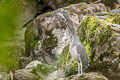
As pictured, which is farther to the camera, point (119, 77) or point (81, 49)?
point (119, 77)

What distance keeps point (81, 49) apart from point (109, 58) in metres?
1.02

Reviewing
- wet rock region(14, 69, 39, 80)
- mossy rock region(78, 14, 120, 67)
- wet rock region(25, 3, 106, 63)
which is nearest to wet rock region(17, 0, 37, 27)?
mossy rock region(78, 14, 120, 67)

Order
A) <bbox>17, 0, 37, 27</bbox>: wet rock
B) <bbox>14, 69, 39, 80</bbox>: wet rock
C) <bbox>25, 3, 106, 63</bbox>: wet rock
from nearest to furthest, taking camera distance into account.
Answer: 1. <bbox>17, 0, 37, 27</bbox>: wet rock
2. <bbox>14, 69, 39, 80</bbox>: wet rock
3. <bbox>25, 3, 106, 63</bbox>: wet rock

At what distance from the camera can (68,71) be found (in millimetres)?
4617

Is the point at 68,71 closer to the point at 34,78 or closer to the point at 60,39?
the point at 34,78

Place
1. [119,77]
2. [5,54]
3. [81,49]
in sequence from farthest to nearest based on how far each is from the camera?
[119,77] < [81,49] < [5,54]

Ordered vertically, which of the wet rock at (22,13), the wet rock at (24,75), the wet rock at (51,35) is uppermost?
the wet rock at (51,35)

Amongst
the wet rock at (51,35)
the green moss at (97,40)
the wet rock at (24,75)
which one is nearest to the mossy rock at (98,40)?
the green moss at (97,40)

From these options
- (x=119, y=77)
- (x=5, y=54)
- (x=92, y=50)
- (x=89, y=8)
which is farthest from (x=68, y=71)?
(x=5, y=54)

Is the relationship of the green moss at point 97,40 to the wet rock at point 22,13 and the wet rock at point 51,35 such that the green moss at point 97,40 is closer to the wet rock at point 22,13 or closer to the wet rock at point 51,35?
the wet rock at point 51,35

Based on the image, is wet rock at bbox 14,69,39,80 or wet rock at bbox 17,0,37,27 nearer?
wet rock at bbox 17,0,37,27

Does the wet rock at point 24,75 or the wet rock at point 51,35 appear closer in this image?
the wet rock at point 24,75

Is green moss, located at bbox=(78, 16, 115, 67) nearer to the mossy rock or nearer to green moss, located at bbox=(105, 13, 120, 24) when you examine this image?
the mossy rock

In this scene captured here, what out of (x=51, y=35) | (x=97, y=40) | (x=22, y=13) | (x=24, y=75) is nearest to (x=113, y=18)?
(x=97, y=40)
